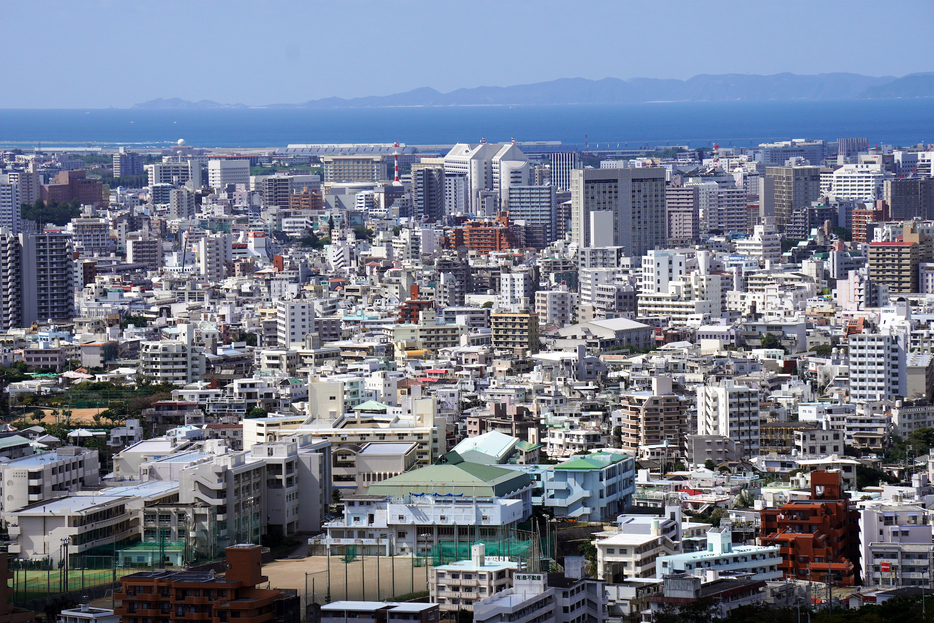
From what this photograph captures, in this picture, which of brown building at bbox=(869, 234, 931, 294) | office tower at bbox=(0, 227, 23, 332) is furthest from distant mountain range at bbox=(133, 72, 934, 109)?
office tower at bbox=(0, 227, 23, 332)

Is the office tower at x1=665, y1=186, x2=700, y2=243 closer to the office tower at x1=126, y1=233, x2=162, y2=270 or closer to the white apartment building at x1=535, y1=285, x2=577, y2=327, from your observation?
the office tower at x1=126, y1=233, x2=162, y2=270

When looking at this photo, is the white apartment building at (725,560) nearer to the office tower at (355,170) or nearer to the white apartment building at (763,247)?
the white apartment building at (763,247)

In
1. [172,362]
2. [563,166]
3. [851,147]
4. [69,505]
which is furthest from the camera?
[851,147]

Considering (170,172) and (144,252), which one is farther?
(170,172)

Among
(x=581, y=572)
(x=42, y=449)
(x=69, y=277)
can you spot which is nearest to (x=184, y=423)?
(x=42, y=449)

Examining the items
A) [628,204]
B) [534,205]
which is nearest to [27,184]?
[534,205]

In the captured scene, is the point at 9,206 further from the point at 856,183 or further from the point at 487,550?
the point at 487,550

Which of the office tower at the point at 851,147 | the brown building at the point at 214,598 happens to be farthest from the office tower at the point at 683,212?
the brown building at the point at 214,598
